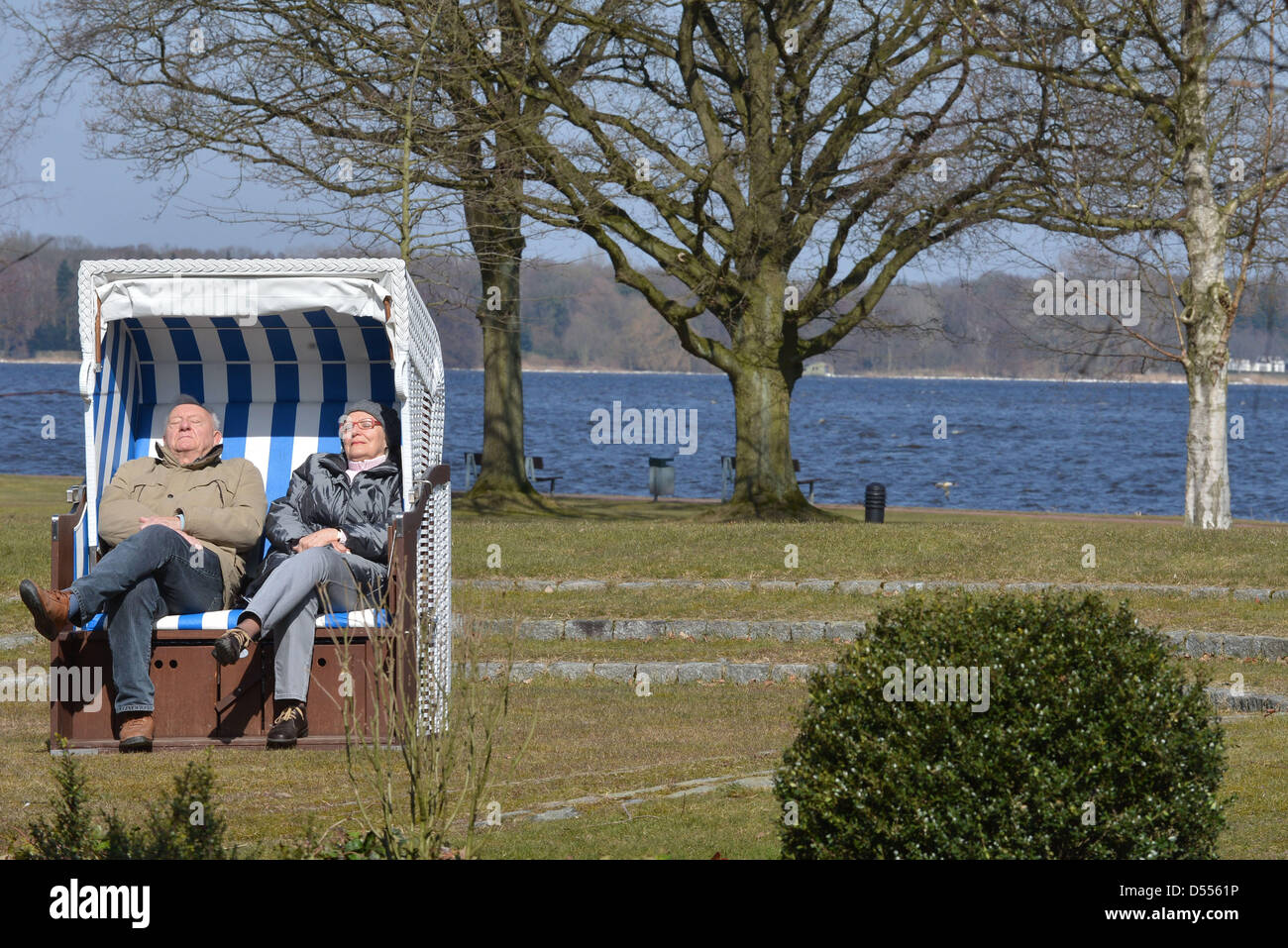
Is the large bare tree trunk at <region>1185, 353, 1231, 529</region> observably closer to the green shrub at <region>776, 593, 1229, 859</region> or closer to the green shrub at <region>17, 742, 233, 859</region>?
the green shrub at <region>776, 593, 1229, 859</region>

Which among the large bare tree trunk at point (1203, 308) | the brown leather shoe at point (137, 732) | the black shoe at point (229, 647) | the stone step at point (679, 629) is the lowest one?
the stone step at point (679, 629)

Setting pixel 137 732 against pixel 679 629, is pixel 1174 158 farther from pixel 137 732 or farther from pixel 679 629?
pixel 137 732

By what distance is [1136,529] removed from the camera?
702 inches

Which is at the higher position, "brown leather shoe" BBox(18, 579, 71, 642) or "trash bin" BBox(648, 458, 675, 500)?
"brown leather shoe" BBox(18, 579, 71, 642)

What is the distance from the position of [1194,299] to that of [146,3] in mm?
15817

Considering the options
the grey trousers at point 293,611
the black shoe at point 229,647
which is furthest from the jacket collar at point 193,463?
the black shoe at point 229,647

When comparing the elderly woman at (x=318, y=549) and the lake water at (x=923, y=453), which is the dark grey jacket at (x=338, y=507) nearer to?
the elderly woman at (x=318, y=549)

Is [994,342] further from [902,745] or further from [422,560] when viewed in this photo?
[902,745]

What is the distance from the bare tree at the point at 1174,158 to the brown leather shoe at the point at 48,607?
15.2 metres

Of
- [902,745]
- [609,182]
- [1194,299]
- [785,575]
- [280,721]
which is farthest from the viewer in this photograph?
[609,182]

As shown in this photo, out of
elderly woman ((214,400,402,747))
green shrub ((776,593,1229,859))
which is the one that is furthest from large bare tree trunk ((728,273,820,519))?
green shrub ((776,593,1229,859))

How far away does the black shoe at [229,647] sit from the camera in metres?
7.27

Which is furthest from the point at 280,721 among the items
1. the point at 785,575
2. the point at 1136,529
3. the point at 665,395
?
the point at 665,395

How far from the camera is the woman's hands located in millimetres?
8109
